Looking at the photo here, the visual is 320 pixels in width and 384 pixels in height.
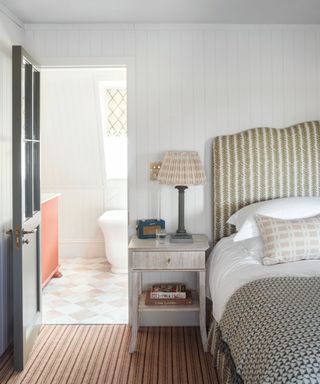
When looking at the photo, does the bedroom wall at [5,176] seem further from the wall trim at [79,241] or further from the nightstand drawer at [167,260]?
the wall trim at [79,241]

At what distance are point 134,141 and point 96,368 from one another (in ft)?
5.60

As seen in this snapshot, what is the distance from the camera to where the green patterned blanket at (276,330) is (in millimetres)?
1389

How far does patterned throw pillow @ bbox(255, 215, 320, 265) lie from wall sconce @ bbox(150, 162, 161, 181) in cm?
108

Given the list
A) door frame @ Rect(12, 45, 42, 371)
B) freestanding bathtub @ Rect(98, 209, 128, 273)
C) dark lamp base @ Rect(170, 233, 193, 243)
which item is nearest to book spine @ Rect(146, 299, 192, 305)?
dark lamp base @ Rect(170, 233, 193, 243)

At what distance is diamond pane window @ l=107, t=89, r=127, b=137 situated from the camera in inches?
200

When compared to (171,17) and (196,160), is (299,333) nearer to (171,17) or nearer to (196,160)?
(196,160)

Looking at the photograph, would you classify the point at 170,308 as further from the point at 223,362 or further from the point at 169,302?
the point at 223,362

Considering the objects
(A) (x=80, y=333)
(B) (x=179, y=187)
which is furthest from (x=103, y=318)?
(B) (x=179, y=187)

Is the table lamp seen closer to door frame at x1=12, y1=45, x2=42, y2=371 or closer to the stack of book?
the stack of book

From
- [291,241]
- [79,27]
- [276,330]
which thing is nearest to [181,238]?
[291,241]

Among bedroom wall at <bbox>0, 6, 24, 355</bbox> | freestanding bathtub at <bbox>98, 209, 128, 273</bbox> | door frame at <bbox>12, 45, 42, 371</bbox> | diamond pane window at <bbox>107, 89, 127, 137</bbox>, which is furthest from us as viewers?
diamond pane window at <bbox>107, 89, 127, 137</bbox>

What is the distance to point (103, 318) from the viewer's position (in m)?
3.51

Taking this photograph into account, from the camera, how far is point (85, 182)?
537cm

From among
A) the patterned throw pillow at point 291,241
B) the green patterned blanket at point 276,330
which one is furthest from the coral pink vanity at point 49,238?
the green patterned blanket at point 276,330
